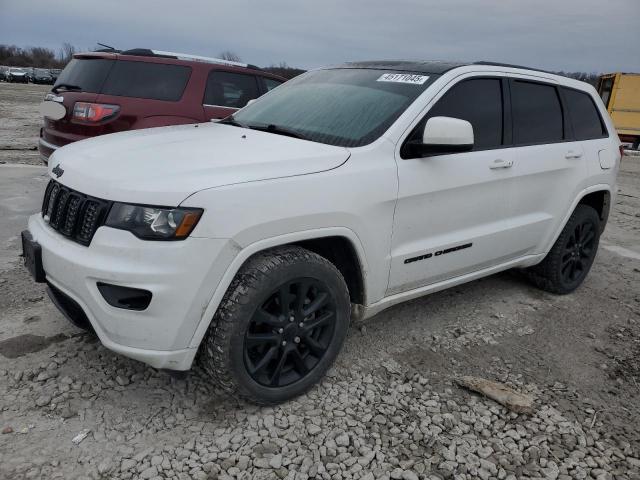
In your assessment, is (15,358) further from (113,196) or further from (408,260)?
(408,260)

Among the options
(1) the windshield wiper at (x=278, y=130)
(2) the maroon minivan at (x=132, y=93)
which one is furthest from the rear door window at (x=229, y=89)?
(1) the windshield wiper at (x=278, y=130)

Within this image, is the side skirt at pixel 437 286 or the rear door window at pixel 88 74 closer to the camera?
the side skirt at pixel 437 286

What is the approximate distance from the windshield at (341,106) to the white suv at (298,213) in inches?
0.6

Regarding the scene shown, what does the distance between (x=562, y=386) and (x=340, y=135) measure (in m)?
1.93

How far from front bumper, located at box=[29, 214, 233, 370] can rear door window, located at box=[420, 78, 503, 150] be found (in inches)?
67.7

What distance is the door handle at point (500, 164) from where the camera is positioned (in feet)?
11.3

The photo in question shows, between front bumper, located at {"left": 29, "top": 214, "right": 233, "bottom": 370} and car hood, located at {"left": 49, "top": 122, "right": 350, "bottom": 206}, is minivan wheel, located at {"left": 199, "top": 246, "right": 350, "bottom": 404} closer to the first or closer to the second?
front bumper, located at {"left": 29, "top": 214, "right": 233, "bottom": 370}

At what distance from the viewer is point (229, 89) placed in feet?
21.3

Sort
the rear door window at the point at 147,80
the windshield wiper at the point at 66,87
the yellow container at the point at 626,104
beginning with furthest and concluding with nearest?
the yellow container at the point at 626,104 → the windshield wiper at the point at 66,87 → the rear door window at the point at 147,80

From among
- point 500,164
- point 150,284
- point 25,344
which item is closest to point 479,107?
point 500,164

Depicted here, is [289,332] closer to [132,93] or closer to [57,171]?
[57,171]

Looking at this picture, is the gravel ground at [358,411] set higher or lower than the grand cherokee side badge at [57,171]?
lower

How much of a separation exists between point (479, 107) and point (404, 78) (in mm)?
561

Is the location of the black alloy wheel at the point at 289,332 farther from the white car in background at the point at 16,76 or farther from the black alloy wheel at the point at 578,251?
the white car in background at the point at 16,76
